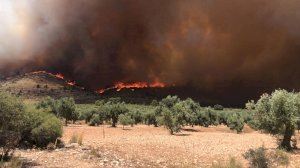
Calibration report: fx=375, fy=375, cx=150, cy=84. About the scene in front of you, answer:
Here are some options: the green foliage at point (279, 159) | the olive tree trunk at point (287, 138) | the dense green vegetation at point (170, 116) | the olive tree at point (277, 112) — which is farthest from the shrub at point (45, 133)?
the dense green vegetation at point (170, 116)

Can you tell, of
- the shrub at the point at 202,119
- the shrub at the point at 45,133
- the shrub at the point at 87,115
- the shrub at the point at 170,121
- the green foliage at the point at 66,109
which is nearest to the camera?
the shrub at the point at 45,133

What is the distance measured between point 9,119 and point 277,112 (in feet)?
78.9

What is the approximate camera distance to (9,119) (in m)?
26.9

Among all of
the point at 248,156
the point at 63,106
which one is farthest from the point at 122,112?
the point at 248,156

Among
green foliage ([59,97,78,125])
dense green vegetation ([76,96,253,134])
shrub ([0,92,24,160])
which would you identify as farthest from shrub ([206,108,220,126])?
shrub ([0,92,24,160])

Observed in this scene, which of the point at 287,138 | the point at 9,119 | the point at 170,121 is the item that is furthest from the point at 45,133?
the point at 170,121

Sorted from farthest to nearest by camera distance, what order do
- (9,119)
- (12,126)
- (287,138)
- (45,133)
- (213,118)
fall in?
(213,118) → (287,138) → (45,133) → (12,126) → (9,119)

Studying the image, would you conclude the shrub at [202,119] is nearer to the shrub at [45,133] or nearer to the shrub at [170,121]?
the shrub at [170,121]

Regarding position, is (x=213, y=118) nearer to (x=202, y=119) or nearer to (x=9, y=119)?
(x=202, y=119)

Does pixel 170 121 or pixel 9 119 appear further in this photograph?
pixel 170 121

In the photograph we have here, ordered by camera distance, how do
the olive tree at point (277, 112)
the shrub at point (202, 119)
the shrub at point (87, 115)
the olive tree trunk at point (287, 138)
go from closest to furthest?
the olive tree at point (277, 112)
the olive tree trunk at point (287, 138)
the shrub at point (202, 119)
the shrub at point (87, 115)

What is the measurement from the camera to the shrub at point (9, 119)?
86.6ft

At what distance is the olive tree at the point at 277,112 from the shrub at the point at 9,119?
71.8ft

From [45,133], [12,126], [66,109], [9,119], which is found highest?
[66,109]
